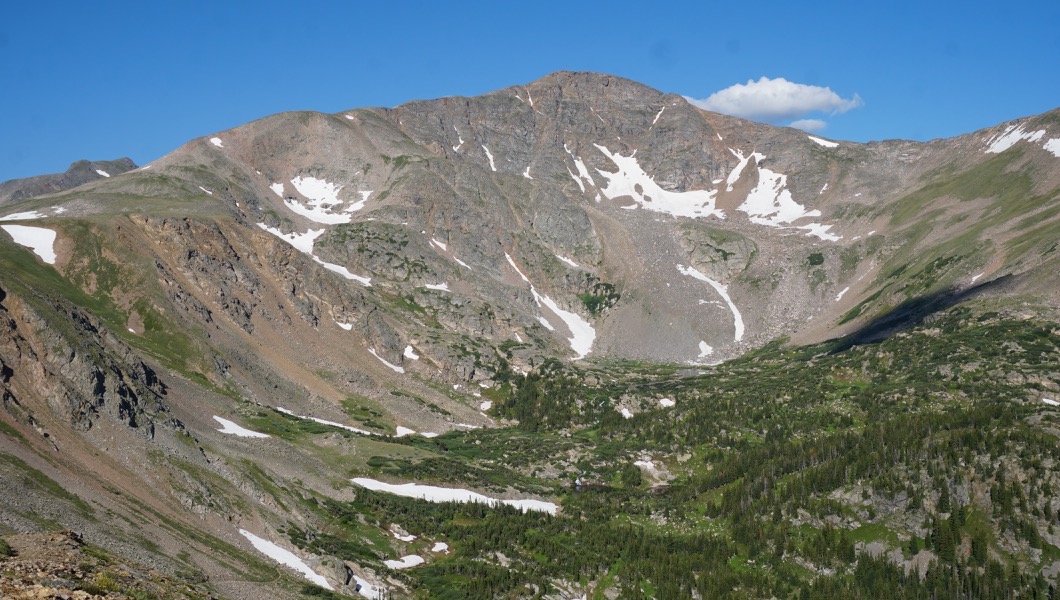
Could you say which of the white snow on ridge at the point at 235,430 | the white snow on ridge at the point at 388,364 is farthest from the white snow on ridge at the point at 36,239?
the white snow on ridge at the point at 388,364

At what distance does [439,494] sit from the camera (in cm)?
11650

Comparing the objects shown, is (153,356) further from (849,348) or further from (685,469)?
(849,348)

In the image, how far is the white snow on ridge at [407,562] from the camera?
91.8 meters

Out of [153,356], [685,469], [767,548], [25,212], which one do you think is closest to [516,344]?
[685,469]

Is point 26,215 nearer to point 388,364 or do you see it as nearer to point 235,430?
point 388,364

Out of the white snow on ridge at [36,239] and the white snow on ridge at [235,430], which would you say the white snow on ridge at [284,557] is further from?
the white snow on ridge at [36,239]

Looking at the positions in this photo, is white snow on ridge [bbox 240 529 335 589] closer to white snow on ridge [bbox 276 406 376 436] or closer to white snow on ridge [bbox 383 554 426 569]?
white snow on ridge [bbox 383 554 426 569]

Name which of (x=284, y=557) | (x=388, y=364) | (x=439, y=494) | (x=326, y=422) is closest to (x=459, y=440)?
(x=326, y=422)

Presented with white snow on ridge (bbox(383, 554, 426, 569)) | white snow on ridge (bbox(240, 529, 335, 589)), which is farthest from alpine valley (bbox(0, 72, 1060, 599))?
white snow on ridge (bbox(383, 554, 426, 569))

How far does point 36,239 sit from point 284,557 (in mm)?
97214

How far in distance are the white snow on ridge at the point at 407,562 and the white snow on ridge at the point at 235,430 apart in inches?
1245

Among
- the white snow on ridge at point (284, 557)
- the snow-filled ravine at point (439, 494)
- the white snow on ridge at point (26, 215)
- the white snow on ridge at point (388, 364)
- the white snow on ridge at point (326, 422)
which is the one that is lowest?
the white snow on ridge at point (284, 557)

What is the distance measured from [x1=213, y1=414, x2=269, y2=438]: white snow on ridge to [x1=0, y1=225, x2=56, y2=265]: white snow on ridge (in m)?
52.5

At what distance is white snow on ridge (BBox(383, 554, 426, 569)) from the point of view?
3612 inches
